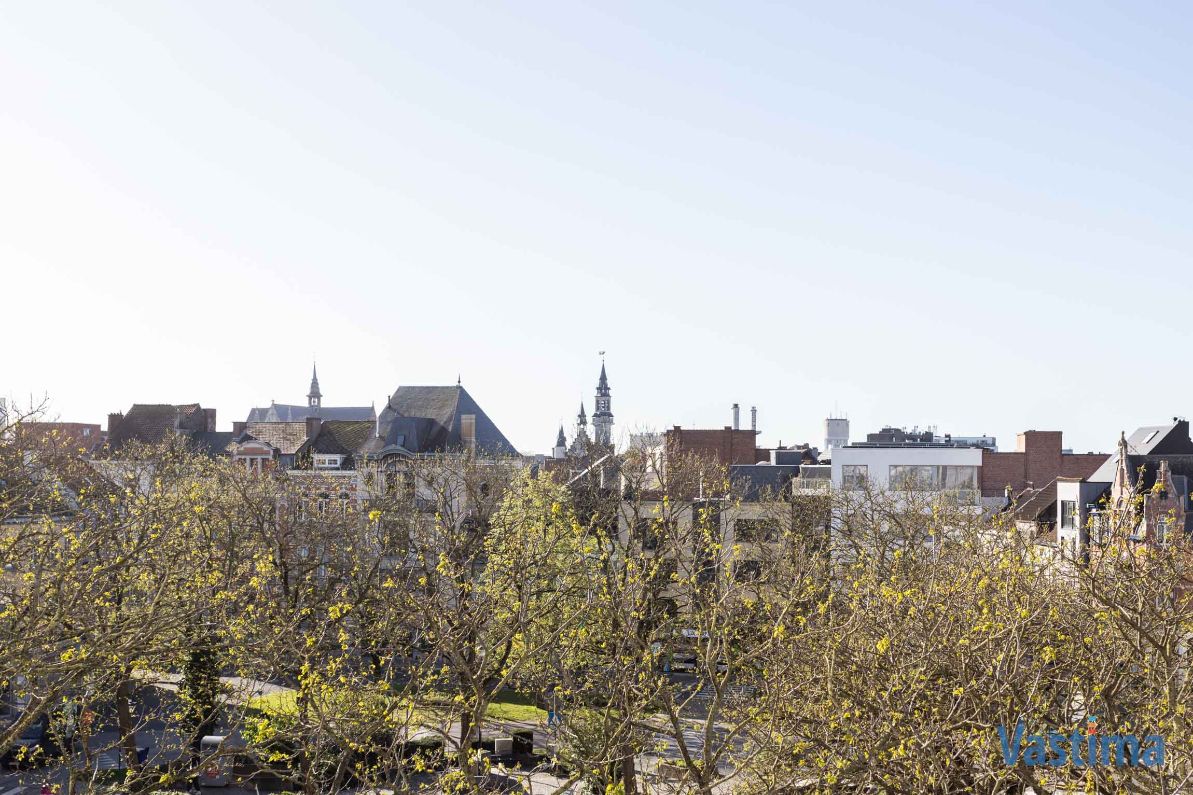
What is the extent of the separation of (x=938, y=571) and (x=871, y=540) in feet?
60.8

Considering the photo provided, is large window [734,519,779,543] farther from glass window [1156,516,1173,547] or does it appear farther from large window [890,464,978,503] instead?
glass window [1156,516,1173,547]

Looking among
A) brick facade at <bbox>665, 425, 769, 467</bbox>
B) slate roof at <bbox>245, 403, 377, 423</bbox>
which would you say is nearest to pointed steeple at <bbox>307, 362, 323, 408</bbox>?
slate roof at <bbox>245, 403, 377, 423</bbox>

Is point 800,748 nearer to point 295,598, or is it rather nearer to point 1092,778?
point 1092,778

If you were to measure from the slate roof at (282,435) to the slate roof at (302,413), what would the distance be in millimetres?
23924

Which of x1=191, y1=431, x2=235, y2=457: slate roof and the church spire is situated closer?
x1=191, y1=431, x2=235, y2=457: slate roof

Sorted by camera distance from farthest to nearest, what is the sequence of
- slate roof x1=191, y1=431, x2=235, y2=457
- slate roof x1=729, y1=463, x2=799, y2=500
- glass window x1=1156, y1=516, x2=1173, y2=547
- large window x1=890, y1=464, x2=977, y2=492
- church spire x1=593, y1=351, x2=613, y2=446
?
church spire x1=593, y1=351, x2=613, y2=446
slate roof x1=191, y1=431, x2=235, y2=457
large window x1=890, y1=464, x2=977, y2=492
slate roof x1=729, y1=463, x2=799, y2=500
glass window x1=1156, y1=516, x2=1173, y2=547

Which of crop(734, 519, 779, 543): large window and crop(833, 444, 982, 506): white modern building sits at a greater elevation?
crop(833, 444, 982, 506): white modern building

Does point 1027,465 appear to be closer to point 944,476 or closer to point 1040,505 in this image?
point 944,476

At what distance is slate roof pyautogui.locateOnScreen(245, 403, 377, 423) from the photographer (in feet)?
382

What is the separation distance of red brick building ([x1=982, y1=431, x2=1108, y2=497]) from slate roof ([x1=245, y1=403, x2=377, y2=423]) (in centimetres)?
6489

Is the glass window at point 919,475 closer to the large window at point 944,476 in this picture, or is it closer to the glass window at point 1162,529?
the large window at point 944,476

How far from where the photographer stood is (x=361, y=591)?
120ft

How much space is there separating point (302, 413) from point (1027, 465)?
9193 centimetres

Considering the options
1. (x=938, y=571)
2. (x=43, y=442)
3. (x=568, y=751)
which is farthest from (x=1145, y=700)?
(x=43, y=442)
